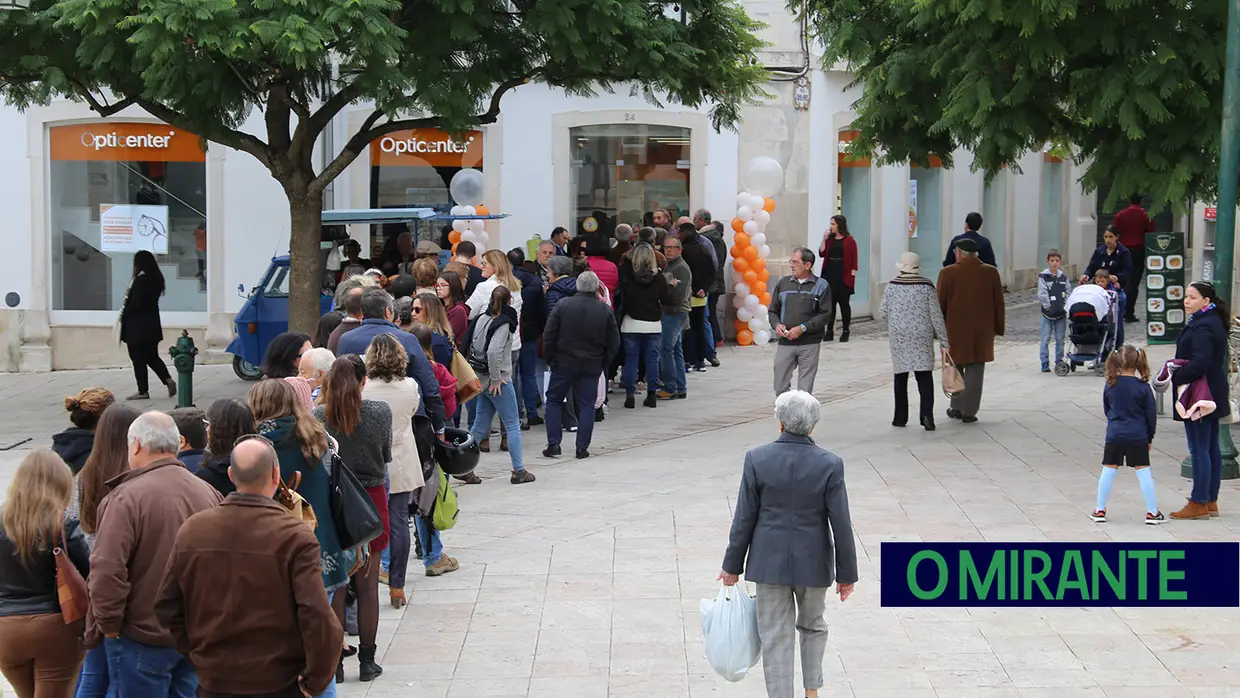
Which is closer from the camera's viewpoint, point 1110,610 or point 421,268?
point 1110,610

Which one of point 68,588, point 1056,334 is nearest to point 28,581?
point 68,588

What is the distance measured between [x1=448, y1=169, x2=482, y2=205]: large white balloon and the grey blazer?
48.7ft

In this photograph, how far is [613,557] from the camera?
9883 mm

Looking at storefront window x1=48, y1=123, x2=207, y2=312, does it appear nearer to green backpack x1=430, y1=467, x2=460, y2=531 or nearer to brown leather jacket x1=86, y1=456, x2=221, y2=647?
green backpack x1=430, y1=467, x2=460, y2=531

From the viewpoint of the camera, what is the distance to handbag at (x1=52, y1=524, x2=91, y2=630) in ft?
19.1

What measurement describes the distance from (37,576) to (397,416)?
105 inches

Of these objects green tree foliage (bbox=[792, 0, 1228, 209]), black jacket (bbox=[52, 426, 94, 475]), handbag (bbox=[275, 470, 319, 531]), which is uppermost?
green tree foliage (bbox=[792, 0, 1228, 209])

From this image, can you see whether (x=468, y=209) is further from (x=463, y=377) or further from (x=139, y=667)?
(x=139, y=667)

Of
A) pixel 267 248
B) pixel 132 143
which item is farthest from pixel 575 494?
pixel 132 143

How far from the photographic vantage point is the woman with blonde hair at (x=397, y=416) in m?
8.19

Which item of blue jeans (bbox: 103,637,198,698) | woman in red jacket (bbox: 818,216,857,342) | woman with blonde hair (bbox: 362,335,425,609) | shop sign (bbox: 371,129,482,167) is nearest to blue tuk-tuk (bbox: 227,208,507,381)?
shop sign (bbox: 371,129,482,167)

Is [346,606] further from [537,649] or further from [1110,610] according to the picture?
[1110,610]

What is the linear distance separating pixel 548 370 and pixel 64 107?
9063 mm

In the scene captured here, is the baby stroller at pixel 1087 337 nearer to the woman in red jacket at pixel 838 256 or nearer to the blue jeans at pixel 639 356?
the woman in red jacket at pixel 838 256
